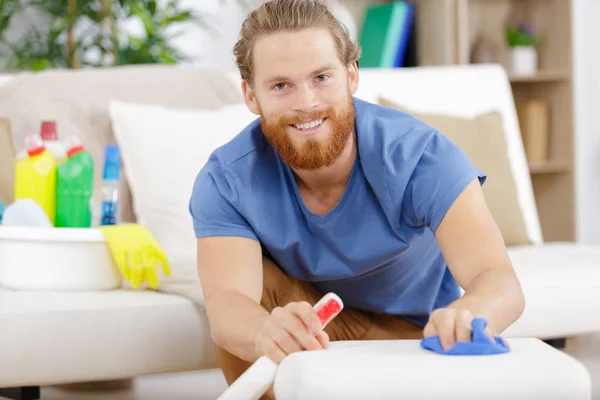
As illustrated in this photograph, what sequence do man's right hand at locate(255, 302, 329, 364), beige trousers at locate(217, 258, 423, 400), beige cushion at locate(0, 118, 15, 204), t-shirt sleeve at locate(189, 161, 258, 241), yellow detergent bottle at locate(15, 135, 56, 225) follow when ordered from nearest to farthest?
man's right hand at locate(255, 302, 329, 364) → t-shirt sleeve at locate(189, 161, 258, 241) → beige trousers at locate(217, 258, 423, 400) → yellow detergent bottle at locate(15, 135, 56, 225) → beige cushion at locate(0, 118, 15, 204)

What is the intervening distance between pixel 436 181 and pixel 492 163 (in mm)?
1085

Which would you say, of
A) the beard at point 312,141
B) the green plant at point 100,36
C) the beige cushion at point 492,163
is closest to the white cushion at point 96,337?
the beard at point 312,141

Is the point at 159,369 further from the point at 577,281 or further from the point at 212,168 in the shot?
the point at 577,281

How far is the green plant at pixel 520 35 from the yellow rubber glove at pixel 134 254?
231 centimetres

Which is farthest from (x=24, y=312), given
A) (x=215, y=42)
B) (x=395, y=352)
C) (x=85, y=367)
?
(x=215, y=42)

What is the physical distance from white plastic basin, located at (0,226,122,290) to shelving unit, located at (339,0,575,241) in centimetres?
207

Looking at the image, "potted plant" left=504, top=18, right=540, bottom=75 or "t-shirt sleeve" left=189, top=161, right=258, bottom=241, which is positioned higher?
"potted plant" left=504, top=18, right=540, bottom=75

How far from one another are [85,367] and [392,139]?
0.74m

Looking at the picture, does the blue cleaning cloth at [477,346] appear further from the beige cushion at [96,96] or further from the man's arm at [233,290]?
the beige cushion at [96,96]

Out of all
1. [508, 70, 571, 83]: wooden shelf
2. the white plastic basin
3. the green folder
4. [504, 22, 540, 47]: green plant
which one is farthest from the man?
[504, 22, 540, 47]: green plant

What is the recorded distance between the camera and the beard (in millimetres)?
1502

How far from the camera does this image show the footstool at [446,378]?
101 cm

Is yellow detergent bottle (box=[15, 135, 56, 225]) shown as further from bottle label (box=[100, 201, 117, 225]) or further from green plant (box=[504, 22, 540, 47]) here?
green plant (box=[504, 22, 540, 47])

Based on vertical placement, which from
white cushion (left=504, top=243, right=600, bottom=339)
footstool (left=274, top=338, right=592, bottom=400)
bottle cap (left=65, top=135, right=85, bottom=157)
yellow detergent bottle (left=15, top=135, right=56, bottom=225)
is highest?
→ bottle cap (left=65, top=135, right=85, bottom=157)
